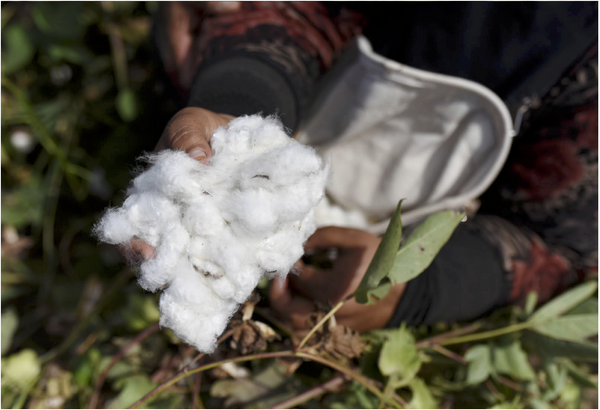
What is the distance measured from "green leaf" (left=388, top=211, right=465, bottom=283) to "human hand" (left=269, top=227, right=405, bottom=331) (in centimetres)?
6

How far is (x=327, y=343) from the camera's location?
11.7 inches

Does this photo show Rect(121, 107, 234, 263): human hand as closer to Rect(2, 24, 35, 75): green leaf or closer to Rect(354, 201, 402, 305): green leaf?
Rect(354, 201, 402, 305): green leaf

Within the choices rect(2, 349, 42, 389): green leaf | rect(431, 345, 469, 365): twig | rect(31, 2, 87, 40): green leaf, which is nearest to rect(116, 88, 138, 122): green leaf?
rect(31, 2, 87, 40): green leaf

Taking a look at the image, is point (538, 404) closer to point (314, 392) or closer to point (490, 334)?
point (490, 334)

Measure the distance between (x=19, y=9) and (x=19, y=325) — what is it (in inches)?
23.7

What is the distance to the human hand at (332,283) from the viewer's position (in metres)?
0.34

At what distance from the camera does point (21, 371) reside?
0.43 m

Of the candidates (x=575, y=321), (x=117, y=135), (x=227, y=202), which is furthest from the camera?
(x=117, y=135)

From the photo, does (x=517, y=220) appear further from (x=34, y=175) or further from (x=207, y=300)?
(x=34, y=175)

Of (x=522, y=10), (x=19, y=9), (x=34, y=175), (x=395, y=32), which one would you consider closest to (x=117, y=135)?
(x=34, y=175)

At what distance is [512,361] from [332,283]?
0.75 feet

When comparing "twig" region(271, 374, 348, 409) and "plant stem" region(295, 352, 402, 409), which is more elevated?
"plant stem" region(295, 352, 402, 409)

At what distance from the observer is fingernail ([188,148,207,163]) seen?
0.23 metres

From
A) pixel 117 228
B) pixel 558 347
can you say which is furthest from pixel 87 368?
pixel 558 347
